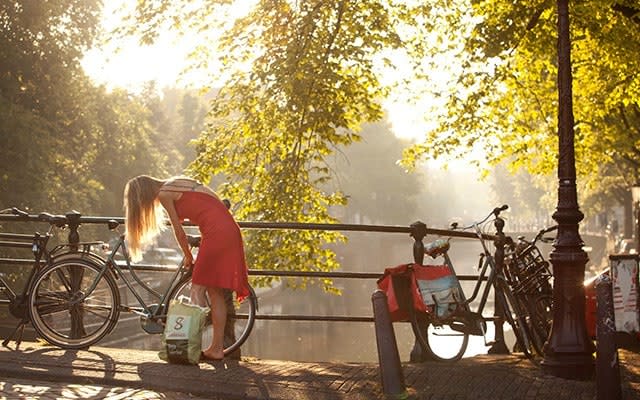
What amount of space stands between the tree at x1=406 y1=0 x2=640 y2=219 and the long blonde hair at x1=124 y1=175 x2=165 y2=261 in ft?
22.2

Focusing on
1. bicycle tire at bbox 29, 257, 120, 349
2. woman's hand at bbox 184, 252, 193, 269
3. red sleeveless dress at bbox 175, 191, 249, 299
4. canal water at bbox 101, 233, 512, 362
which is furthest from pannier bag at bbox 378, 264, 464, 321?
canal water at bbox 101, 233, 512, 362

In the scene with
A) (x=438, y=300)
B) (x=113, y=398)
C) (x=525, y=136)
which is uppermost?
(x=525, y=136)

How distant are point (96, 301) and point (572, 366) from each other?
3.83 metres

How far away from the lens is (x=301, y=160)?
13570 mm

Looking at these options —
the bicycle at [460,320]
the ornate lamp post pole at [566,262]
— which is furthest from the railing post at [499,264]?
the ornate lamp post pole at [566,262]

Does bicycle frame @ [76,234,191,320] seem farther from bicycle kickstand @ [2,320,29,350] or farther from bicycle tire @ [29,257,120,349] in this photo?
bicycle kickstand @ [2,320,29,350]

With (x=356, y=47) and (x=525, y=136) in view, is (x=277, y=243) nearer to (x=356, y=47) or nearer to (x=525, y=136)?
(x=356, y=47)

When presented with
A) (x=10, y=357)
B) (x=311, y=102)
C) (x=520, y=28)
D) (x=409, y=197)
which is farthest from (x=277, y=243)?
(x=409, y=197)

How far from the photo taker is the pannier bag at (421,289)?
25.3ft

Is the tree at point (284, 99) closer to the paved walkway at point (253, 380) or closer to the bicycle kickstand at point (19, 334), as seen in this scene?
the bicycle kickstand at point (19, 334)

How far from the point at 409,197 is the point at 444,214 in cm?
4629

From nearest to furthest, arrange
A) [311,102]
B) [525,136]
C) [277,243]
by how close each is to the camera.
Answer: [311,102] → [277,243] → [525,136]

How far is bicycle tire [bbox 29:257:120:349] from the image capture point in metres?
7.78

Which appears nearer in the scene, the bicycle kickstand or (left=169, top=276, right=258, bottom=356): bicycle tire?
(left=169, top=276, right=258, bottom=356): bicycle tire
